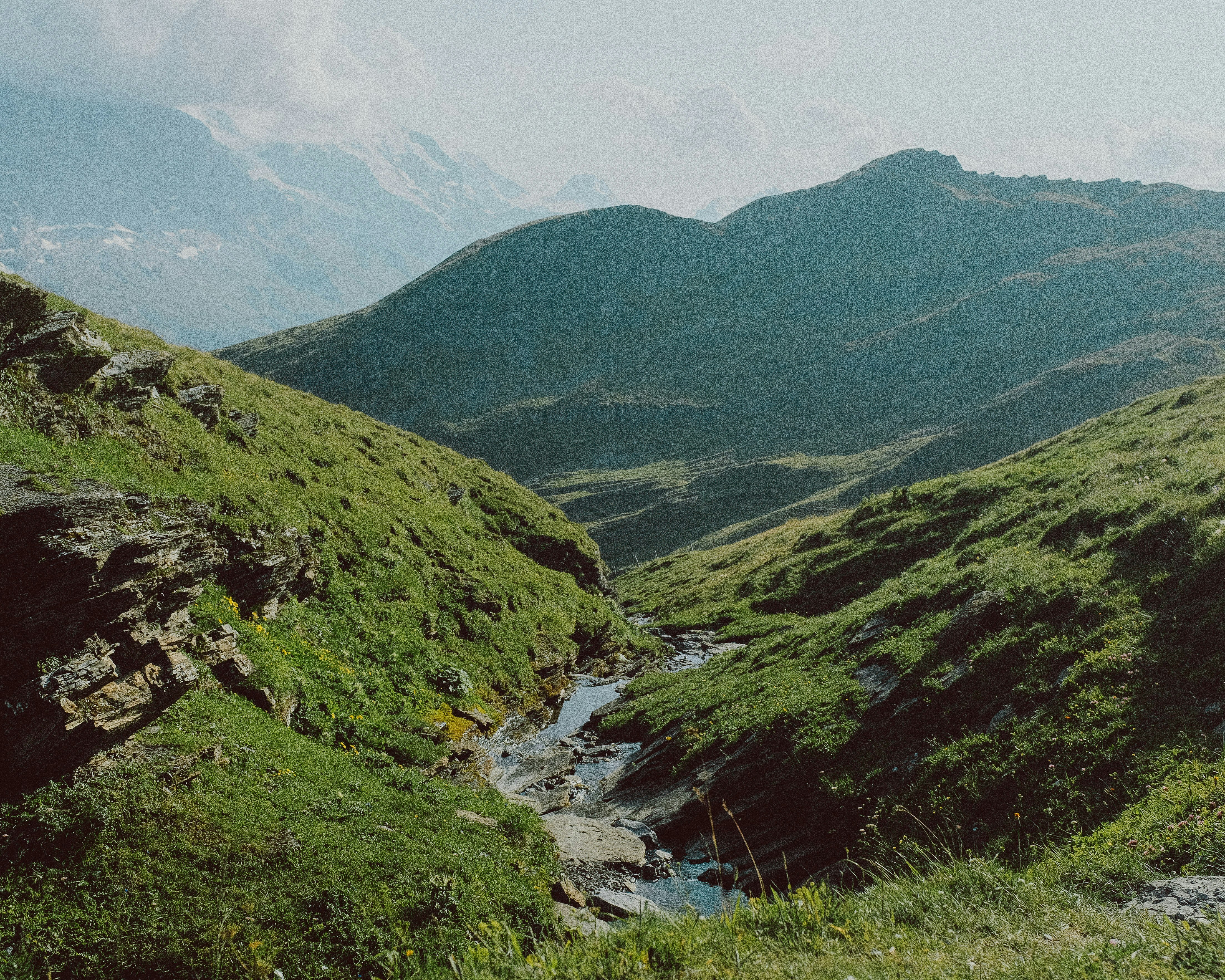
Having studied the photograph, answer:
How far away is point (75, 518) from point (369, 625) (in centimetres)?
1266

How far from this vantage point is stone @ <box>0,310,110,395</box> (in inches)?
727

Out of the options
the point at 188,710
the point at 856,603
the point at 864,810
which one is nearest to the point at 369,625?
the point at 188,710

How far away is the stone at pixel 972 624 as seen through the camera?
2020cm

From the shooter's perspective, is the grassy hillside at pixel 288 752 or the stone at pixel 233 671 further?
the stone at pixel 233 671

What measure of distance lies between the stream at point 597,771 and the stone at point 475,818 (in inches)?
147

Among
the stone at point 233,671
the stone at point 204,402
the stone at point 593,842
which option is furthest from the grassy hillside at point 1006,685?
the stone at point 204,402

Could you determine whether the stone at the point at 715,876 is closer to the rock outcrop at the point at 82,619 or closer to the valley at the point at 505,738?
the valley at the point at 505,738

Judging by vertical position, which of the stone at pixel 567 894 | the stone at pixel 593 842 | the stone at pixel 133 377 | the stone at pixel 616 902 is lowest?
the stone at pixel 593 842

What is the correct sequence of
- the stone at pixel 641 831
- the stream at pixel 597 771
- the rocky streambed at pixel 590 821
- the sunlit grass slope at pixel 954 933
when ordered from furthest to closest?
the stone at pixel 641 831
the stream at pixel 597 771
the rocky streambed at pixel 590 821
the sunlit grass slope at pixel 954 933

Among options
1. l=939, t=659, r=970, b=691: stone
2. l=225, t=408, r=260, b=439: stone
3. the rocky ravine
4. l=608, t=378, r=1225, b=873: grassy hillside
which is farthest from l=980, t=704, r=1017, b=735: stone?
l=225, t=408, r=260, b=439: stone

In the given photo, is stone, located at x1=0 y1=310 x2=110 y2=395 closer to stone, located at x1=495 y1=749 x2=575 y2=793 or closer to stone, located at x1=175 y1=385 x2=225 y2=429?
stone, located at x1=175 y1=385 x2=225 y2=429

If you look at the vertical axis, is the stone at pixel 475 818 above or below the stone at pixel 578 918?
above

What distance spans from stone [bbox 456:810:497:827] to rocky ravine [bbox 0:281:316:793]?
5.60 meters

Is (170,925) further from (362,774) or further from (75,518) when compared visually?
(75,518)
